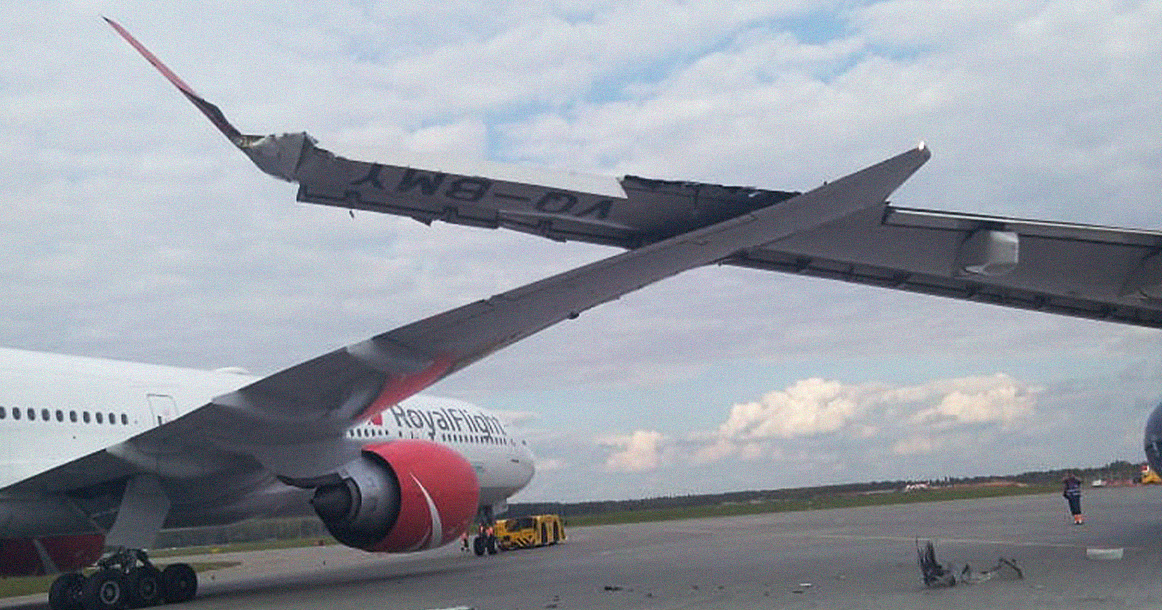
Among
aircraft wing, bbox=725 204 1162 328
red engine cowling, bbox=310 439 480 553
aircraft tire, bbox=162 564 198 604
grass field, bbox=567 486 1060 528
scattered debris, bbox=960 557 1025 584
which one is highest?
aircraft wing, bbox=725 204 1162 328

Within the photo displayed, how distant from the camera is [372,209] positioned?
883cm

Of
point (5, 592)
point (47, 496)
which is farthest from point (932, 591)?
point (5, 592)

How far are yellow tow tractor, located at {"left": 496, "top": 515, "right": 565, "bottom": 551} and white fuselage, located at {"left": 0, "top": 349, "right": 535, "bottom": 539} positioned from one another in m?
10.6

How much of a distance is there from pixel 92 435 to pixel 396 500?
12.8 feet

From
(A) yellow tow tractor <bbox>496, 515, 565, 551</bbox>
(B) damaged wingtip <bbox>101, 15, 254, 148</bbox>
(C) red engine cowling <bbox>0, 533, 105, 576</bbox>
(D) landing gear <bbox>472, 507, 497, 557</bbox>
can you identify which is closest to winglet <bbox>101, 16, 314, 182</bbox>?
(B) damaged wingtip <bbox>101, 15, 254, 148</bbox>

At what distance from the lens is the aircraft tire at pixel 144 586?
517 inches

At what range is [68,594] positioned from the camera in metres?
13.2

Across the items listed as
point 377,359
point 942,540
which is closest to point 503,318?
point 377,359

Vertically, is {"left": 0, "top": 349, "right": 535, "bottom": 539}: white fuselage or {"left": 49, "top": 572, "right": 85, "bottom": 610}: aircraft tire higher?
{"left": 0, "top": 349, "right": 535, "bottom": 539}: white fuselage

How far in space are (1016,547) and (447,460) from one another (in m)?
8.38

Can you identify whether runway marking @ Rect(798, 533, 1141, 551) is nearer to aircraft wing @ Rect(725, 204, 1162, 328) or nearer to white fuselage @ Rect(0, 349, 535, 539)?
aircraft wing @ Rect(725, 204, 1162, 328)

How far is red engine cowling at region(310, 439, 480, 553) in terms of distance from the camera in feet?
46.1

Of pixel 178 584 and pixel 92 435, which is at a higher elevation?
pixel 92 435

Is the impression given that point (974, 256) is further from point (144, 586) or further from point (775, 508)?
point (775, 508)
